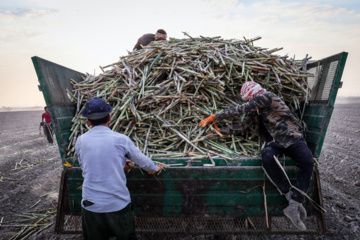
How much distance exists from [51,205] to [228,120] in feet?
11.5

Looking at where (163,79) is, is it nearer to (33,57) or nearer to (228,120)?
(228,120)

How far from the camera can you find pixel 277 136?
2.72 m

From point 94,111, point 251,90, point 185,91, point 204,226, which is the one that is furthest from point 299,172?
point 94,111

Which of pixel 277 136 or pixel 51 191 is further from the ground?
pixel 277 136

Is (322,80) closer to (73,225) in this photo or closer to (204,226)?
(204,226)

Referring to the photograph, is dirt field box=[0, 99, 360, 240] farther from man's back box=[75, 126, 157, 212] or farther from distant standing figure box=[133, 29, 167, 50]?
distant standing figure box=[133, 29, 167, 50]

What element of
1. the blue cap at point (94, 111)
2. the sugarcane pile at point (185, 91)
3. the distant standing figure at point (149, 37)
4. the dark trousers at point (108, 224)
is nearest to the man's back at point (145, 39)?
the distant standing figure at point (149, 37)

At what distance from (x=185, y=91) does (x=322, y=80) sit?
1752 mm

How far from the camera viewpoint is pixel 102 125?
2.17 m

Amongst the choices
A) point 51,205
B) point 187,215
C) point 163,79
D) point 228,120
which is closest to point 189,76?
point 163,79

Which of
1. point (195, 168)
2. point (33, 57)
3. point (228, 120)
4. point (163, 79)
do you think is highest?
point (33, 57)

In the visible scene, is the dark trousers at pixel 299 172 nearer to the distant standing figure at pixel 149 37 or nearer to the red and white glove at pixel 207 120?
the red and white glove at pixel 207 120

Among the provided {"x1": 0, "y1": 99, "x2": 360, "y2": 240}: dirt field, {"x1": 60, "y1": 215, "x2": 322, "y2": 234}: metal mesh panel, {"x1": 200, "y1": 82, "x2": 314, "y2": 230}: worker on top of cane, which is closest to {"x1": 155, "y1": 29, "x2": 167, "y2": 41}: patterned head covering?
{"x1": 200, "y1": 82, "x2": 314, "y2": 230}: worker on top of cane

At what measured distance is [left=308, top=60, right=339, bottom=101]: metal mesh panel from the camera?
275 centimetres
